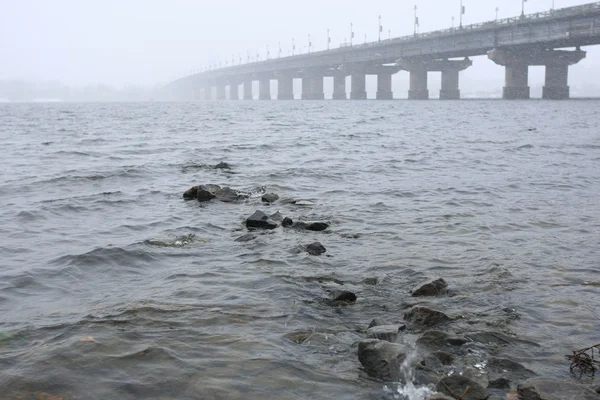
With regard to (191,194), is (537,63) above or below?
above

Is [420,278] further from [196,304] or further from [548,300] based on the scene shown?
[196,304]

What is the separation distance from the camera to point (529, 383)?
4.32 meters

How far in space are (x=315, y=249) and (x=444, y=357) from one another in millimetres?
3829

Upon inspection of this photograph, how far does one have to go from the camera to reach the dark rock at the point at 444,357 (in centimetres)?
485

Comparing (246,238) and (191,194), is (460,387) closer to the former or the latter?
(246,238)

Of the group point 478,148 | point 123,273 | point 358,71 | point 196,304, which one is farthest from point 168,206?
point 358,71

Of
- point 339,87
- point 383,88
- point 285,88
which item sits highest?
point 285,88

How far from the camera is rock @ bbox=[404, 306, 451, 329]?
18.4 feet

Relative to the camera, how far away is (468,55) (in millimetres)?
108375

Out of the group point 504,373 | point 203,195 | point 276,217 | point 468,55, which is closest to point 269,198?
point 203,195

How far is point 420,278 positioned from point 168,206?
6832 millimetres

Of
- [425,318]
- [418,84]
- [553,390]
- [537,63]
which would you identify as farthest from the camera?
[418,84]

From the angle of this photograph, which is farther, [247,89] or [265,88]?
[247,89]

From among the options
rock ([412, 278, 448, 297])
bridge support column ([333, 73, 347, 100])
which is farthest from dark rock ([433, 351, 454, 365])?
bridge support column ([333, 73, 347, 100])
